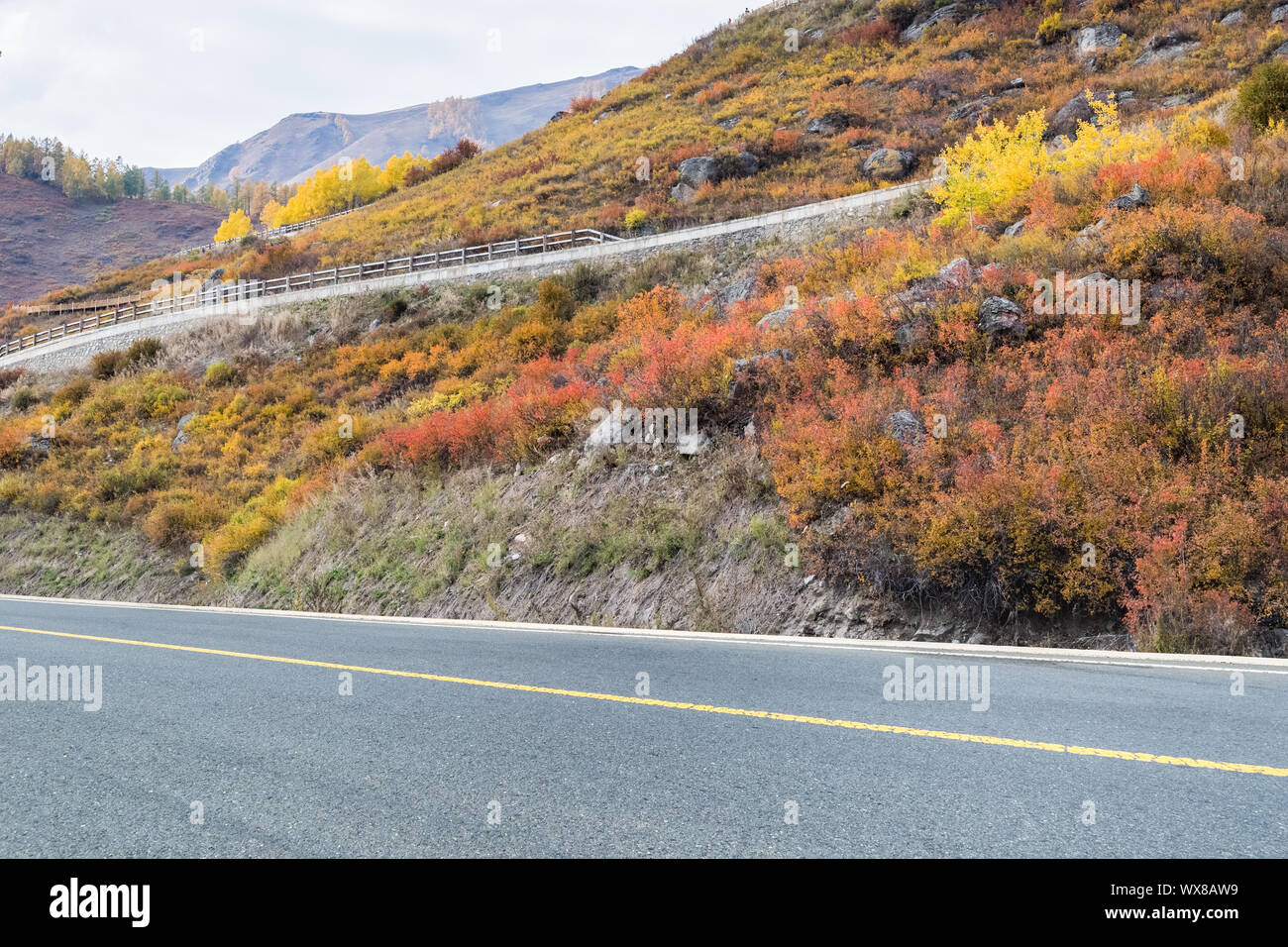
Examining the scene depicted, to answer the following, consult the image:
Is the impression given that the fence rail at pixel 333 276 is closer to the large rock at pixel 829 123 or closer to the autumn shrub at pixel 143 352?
the autumn shrub at pixel 143 352

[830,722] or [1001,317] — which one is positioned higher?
[1001,317]

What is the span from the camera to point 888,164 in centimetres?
3266

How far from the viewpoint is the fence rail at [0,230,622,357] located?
1277 inches

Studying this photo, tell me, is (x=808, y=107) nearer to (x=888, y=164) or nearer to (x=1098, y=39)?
Answer: (x=888, y=164)

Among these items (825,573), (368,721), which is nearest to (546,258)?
(825,573)

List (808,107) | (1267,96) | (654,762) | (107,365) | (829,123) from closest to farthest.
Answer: (654,762), (1267,96), (107,365), (829,123), (808,107)

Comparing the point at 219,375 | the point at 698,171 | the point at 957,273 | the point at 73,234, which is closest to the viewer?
the point at 957,273

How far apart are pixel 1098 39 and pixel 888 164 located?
1571 cm

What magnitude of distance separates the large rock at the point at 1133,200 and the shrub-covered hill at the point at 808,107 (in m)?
17.2

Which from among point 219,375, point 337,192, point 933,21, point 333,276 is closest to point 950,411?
point 219,375

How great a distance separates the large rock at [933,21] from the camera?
156ft

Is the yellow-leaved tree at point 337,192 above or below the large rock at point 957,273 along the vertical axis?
above

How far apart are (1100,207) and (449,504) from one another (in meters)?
13.7

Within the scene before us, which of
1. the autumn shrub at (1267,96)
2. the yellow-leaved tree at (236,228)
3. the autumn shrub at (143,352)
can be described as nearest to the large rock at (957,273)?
the autumn shrub at (1267,96)
